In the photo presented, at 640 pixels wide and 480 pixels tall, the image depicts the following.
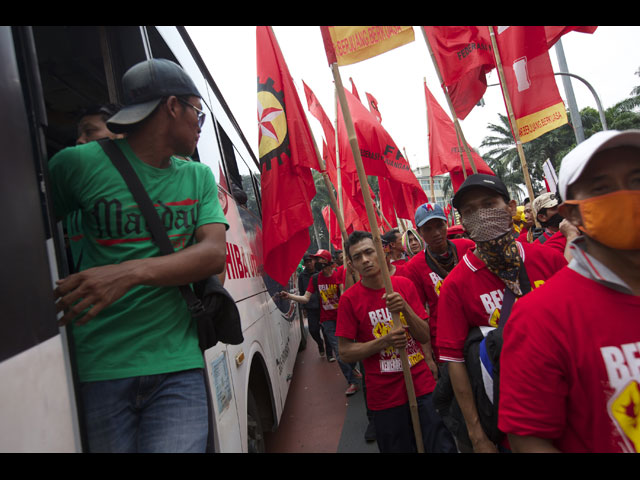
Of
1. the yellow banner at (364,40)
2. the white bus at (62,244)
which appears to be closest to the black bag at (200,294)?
the white bus at (62,244)

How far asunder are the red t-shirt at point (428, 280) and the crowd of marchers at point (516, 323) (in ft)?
0.04

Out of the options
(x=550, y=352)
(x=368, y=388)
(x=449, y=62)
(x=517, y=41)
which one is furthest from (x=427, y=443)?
(x=517, y=41)

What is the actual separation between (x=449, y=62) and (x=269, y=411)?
168 inches

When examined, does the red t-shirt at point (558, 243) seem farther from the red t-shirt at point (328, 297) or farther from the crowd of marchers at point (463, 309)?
the red t-shirt at point (328, 297)

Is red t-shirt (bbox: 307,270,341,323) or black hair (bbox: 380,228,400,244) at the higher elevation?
black hair (bbox: 380,228,400,244)

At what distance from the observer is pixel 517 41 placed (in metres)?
4.77

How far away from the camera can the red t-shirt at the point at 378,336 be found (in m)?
2.87

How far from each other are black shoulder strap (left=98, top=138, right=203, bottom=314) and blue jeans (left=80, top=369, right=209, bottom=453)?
26 cm

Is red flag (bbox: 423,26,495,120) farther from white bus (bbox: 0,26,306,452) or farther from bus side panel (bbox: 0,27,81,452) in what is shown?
bus side panel (bbox: 0,27,81,452)

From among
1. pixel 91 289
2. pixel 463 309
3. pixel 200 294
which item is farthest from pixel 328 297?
pixel 91 289

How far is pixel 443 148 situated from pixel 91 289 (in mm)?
6319

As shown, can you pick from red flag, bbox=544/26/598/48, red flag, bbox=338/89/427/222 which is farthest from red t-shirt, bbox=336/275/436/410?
red flag, bbox=544/26/598/48

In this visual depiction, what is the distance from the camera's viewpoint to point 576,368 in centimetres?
116

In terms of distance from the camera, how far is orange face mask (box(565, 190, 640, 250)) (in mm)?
1143
